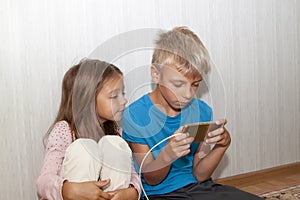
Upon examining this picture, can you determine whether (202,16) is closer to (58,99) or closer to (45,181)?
(58,99)

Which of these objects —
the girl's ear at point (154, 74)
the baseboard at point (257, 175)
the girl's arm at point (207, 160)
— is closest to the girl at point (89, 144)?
the girl's ear at point (154, 74)

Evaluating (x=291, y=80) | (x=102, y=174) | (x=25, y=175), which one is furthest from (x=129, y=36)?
(x=291, y=80)

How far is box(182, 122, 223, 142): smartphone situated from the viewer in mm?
1280

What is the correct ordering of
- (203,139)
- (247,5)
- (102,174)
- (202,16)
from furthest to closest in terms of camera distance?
(247,5) → (202,16) → (203,139) → (102,174)

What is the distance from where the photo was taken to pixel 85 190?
4.02 feet

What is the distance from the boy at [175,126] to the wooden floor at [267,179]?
1.76 ft

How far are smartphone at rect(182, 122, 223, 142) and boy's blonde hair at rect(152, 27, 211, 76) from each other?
0.46ft

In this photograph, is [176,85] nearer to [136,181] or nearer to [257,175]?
[136,181]

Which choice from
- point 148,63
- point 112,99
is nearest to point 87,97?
point 112,99

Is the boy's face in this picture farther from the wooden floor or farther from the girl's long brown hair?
the wooden floor

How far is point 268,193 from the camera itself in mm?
1942

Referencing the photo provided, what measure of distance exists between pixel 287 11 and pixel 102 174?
131cm

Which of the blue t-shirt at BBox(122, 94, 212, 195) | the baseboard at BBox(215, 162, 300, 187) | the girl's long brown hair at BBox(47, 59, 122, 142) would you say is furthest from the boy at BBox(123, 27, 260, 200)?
A: the baseboard at BBox(215, 162, 300, 187)

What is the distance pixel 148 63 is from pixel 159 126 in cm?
20
